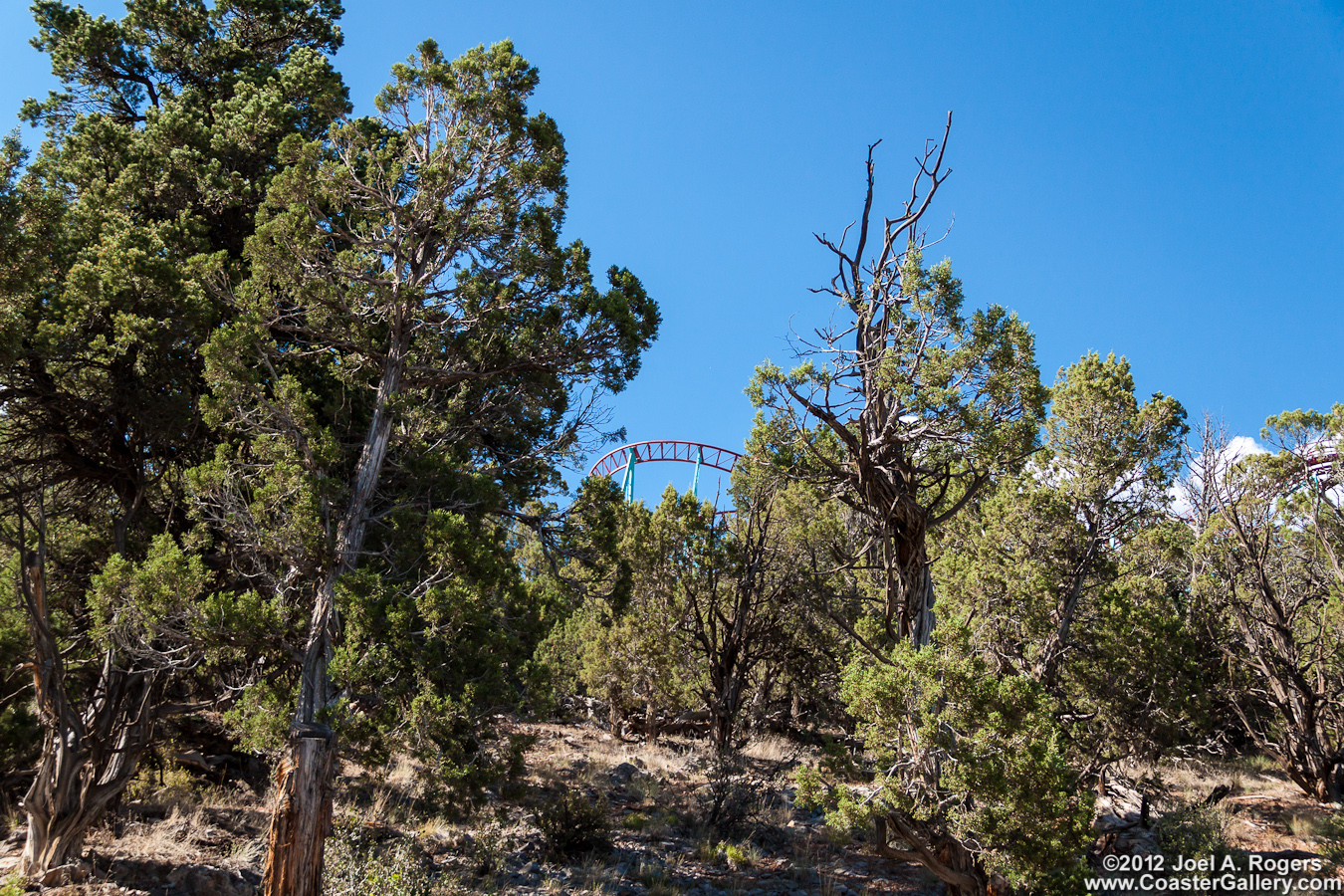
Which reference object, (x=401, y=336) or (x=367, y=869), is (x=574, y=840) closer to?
(x=367, y=869)

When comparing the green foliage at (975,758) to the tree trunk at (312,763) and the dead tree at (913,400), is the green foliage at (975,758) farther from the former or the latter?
the tree trunk at (312,763)

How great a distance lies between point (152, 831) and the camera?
27.2ft

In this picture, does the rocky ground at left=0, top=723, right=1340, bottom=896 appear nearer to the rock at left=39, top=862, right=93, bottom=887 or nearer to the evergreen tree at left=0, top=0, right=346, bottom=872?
the rock at left=39, top=862, right=93, bottom=887

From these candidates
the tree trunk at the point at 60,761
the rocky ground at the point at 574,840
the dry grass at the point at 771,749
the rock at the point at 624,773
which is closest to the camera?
the tree trunk at the point at 60,761

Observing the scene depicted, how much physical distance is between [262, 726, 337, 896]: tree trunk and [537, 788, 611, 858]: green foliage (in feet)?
9.51

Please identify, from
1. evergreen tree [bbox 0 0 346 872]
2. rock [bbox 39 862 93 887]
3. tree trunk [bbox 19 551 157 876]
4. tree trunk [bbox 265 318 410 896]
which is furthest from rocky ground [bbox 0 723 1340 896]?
evergreen tree [bbox 0 0 346 872]

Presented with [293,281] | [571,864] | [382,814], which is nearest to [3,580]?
[293,281]

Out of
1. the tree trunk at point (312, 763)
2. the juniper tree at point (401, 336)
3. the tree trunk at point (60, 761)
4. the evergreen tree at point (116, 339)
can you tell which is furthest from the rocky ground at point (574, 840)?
the juniper tree at point (401, 336)

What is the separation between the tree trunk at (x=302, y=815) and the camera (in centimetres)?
672

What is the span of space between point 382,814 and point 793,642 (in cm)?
851

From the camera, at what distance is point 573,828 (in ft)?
30.5

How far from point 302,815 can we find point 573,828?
137 inches

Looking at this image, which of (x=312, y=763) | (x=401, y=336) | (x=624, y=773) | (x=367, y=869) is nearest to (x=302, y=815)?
(x=312, y=763)

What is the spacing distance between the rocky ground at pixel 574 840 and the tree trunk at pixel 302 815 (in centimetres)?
39
